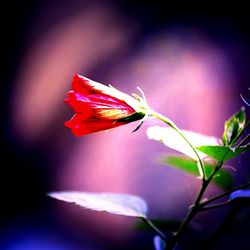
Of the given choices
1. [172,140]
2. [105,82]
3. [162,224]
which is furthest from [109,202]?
[105,82]

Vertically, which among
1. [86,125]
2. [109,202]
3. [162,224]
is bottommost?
[162,224]

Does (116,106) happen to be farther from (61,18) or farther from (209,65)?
(61,18)

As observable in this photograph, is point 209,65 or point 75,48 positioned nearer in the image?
point 209,65

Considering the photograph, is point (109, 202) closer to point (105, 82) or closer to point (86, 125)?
point (86, 125)

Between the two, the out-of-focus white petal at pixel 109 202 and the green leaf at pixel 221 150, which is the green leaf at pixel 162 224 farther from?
the green leaf at pixel 221 150

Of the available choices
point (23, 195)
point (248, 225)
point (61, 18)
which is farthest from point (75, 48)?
point (248, 225)
